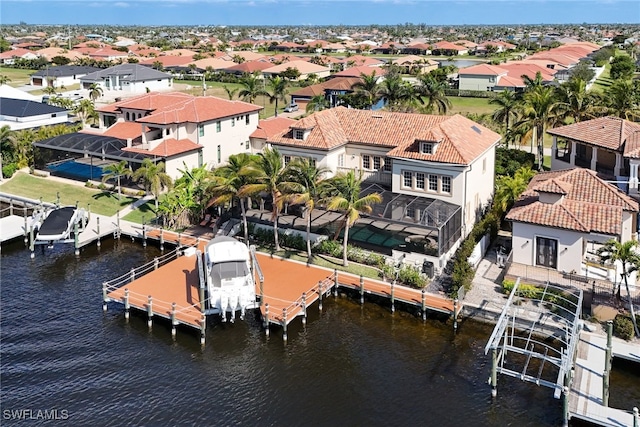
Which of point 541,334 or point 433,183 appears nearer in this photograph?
point 541,334

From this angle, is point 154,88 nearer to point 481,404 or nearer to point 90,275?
point 90,275

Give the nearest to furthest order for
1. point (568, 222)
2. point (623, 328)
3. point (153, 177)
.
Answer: point (623, 328) < point (568, 222) < point (153, 177)

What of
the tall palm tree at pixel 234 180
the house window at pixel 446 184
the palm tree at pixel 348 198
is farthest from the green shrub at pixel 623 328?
the tall palm tree at pixel 234 180

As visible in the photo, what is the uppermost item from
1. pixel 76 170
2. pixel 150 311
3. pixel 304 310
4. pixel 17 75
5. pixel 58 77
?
pixel 58 77

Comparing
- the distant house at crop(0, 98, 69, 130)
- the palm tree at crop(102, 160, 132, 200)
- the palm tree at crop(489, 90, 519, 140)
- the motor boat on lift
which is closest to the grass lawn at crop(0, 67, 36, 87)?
the distant house at crop(0, 98, 69, 130)

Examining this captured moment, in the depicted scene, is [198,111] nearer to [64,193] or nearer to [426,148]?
[64,193]

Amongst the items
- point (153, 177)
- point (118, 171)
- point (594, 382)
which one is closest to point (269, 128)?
point (118, 171)

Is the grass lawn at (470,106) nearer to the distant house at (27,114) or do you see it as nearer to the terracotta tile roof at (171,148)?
the terracotta tile roof at (171,148)

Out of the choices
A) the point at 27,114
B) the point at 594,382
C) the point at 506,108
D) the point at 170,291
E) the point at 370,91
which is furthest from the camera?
the point at 370,91
